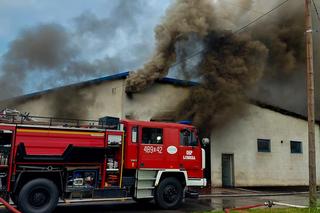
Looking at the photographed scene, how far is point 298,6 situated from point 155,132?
1629 centimetres

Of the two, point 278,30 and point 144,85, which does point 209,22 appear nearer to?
point 278,30

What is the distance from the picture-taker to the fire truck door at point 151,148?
39.9ft

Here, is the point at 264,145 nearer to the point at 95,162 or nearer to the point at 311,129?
the point at 311,129

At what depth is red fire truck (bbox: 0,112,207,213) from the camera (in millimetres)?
10219

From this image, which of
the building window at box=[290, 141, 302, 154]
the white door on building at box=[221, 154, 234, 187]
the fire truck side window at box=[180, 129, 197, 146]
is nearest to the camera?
the fire truck side window at box=[180, 129, 197, 146]

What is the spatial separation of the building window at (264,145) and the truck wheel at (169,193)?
13090 mm

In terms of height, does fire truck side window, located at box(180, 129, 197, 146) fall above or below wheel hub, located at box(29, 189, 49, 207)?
above

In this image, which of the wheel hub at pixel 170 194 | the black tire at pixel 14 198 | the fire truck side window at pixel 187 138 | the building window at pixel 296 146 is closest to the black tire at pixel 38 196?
the black tire at pixel 14 198

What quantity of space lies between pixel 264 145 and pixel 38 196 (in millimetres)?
17810

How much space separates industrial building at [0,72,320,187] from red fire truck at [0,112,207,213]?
6838 mm

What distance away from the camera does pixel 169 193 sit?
1238 cm

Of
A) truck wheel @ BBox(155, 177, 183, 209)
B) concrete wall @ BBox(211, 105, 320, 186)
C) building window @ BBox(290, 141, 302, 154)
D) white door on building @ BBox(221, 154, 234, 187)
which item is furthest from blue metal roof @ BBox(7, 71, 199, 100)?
building window @ BBox(290, 141, 302, 154)

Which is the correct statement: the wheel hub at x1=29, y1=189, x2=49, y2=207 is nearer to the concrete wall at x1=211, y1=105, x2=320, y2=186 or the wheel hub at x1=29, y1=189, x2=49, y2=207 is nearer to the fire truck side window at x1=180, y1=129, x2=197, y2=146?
the fire truck side window at x1=180, y1=129, x2=197, y2=146

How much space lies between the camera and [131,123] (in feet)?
40.1
